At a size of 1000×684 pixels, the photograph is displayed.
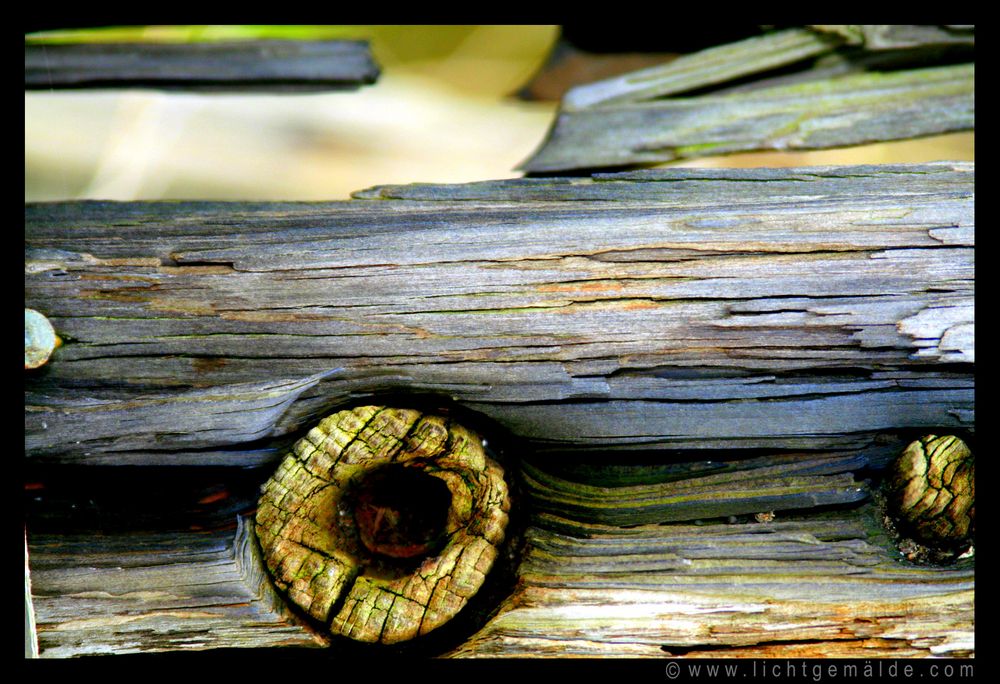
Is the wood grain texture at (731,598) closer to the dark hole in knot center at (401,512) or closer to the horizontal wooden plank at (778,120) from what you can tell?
the dark hole in knot center at (401,512)

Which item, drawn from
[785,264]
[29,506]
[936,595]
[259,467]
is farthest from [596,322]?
[29,506]

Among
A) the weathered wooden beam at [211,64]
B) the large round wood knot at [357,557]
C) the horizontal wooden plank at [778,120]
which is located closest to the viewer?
the large round wood knot at [357,557]

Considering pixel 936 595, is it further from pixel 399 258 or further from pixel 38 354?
pixel 38 354

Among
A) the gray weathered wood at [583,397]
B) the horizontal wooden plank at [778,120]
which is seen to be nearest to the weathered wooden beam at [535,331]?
the gray weathered wood at [583,397]

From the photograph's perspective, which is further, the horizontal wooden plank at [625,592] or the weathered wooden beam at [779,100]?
the weathered wooden beam at [779,100]

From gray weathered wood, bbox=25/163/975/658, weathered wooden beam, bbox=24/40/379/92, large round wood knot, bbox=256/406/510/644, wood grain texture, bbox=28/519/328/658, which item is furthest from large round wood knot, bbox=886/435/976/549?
weathered wooden beam, bbox=24/40/379/92
